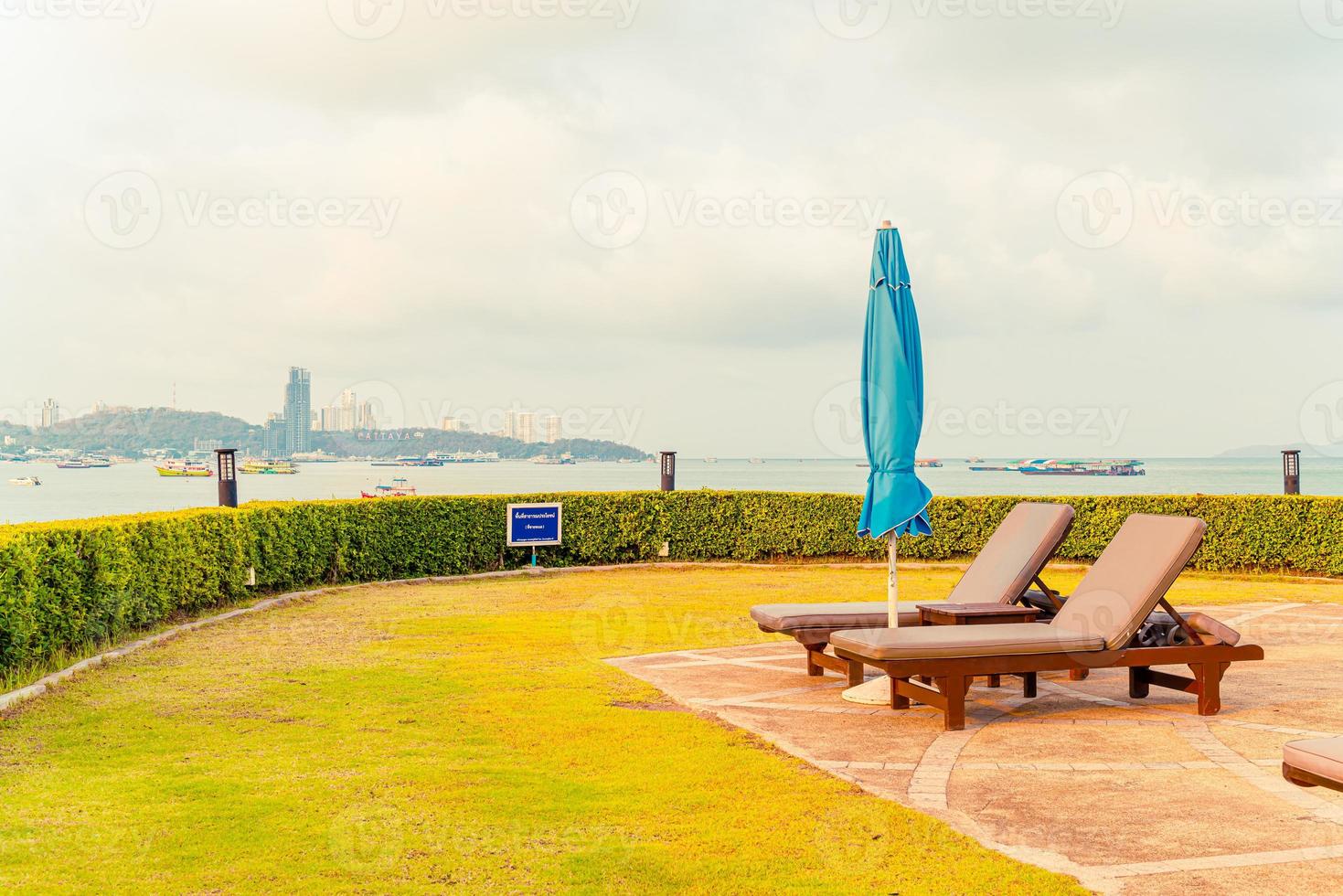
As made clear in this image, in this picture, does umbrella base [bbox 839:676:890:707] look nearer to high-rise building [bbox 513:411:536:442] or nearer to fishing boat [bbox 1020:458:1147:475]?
high-rise building [bbox 513:411:536:442]

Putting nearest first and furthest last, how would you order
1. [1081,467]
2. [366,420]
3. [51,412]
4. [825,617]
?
[825,617] → [366,420] → [51,412] → [1081,467]

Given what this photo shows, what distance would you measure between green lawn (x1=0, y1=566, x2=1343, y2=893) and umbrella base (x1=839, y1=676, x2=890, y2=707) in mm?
1445

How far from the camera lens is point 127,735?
6723 mm

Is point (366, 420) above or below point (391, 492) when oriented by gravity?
above

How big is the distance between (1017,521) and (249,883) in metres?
7.10

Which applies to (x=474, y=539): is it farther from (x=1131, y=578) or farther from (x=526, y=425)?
(x=1131, y=578)

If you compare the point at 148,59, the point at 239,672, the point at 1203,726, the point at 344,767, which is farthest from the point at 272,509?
the point at 1203,726

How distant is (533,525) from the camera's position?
18781mm

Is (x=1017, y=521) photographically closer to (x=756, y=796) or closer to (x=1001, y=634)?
(x=1001, y=634)

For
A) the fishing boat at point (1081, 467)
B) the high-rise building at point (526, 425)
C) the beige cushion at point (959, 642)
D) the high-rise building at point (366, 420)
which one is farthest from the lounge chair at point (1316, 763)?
the fishing boat at point (1081, 467)

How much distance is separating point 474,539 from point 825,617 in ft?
36.7

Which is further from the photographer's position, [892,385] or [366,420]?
[366,420]

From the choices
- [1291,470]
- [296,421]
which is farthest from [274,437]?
[1291,470]

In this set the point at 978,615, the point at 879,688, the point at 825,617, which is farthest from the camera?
the point at 825,617
